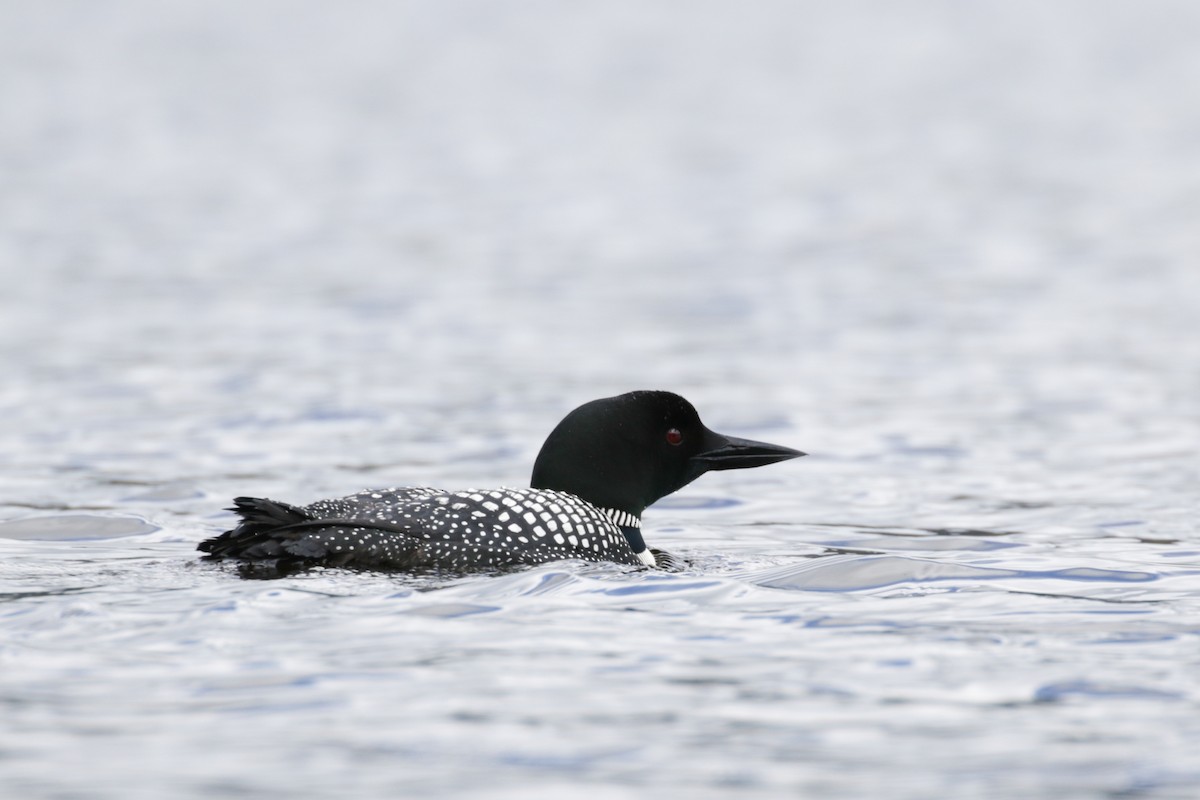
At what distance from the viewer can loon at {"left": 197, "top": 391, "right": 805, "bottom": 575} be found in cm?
528

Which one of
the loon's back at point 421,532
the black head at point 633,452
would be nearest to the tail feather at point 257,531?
the loon's back at point 421,532

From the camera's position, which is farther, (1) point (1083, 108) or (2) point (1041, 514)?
(1) point (1083, 108)

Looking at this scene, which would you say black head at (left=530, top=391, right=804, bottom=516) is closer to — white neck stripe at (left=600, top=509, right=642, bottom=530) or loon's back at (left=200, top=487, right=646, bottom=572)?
white neck stripe at (left=600, top=509, right=642, bottom=530)

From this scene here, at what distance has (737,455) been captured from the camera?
644 centimetres

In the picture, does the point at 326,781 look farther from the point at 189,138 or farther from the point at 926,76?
the point at 926,76

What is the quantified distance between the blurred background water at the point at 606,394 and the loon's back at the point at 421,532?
0.10 meters

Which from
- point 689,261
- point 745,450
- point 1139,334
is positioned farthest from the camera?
point 689,261

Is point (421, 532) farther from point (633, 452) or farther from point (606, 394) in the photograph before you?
point (606, 394)

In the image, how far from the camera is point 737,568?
5883 millimetres

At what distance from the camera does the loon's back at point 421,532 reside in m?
5.26

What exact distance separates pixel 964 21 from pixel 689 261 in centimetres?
3933

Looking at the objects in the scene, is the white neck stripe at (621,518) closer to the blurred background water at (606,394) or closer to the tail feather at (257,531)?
the blurred background water at (606,394)

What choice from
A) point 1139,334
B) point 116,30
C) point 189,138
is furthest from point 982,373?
point 116,30

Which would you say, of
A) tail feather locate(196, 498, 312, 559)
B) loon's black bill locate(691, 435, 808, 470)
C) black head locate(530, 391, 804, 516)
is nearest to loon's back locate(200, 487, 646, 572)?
tail feather locate(196, 498, 312, 559)
